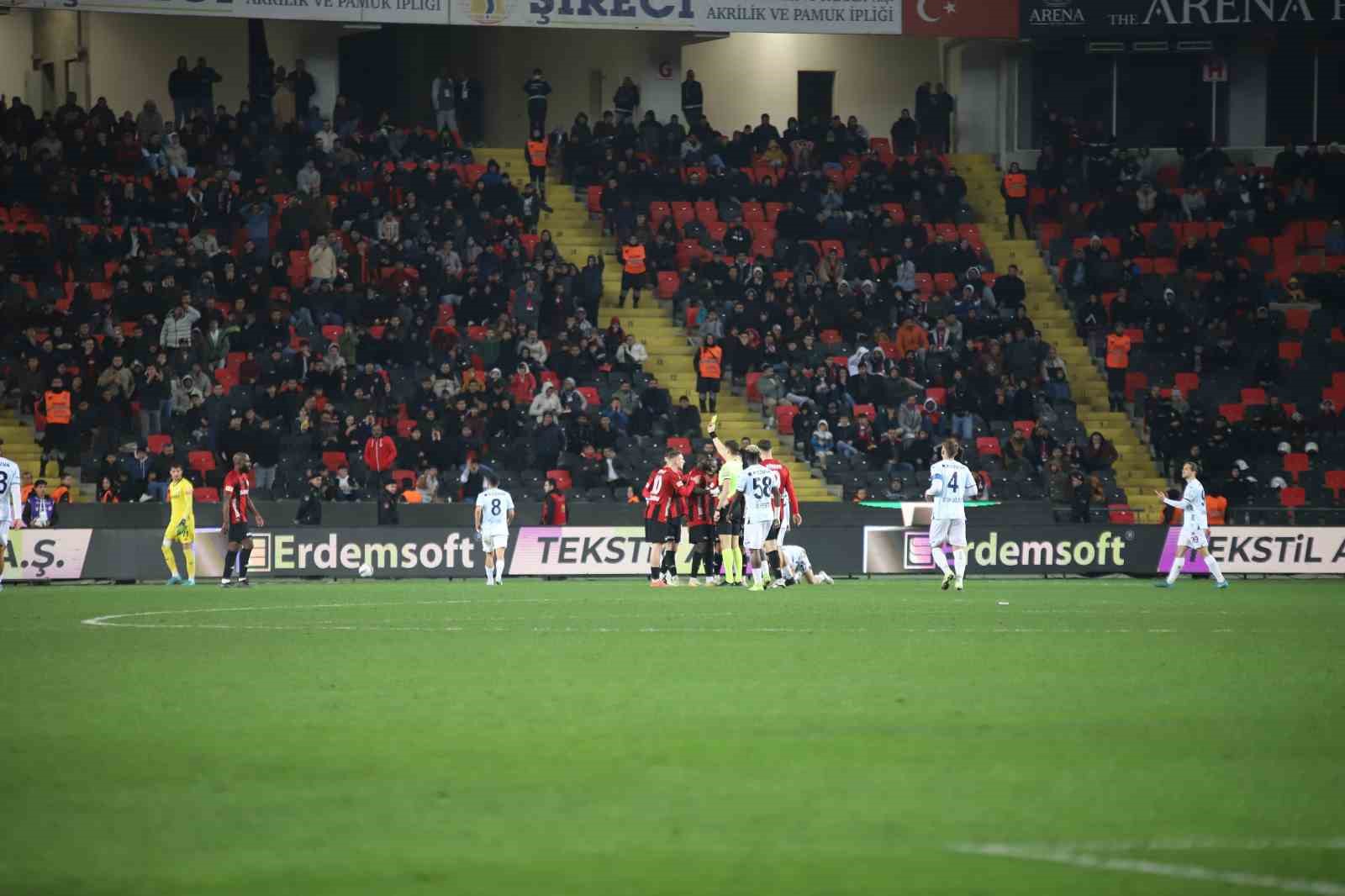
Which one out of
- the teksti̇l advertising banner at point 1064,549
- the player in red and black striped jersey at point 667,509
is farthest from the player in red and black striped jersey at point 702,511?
the teksti̇l advertising banner at point 1064,549

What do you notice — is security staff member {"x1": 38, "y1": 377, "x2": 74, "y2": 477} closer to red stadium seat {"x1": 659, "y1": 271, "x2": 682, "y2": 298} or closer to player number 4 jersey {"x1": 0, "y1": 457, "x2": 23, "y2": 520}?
player number 4 jersey {"x1": 0, "y1": 457, "x2": 23, "y2": 520}

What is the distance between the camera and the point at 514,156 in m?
47.0

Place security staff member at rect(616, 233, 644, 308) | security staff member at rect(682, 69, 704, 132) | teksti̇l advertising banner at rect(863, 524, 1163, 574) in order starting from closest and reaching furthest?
teksti̇l advertising banner at rect(863, 524, 1163, 574), security staff member at rect(616, 233, 644, 308), security staff member at rect(682, 69, 704, 132)

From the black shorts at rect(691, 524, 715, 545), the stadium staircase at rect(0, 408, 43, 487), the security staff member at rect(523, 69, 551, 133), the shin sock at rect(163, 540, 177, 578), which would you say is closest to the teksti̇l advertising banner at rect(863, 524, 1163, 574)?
the black shorts at rect(691, 524, 715, 545)

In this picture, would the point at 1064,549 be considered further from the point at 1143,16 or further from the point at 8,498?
the point at 8,498

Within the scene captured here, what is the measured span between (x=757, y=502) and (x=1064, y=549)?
9.28 m

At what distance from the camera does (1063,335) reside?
148 feet

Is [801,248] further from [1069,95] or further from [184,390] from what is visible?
[184,390]

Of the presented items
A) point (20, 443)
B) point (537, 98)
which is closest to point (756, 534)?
point (20, 443)

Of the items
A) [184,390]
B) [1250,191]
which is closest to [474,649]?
[184,390]

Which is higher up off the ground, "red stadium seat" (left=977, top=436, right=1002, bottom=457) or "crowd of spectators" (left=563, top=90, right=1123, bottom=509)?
"crowd of spectators" (left=563, top=90, right=1123, bottom=509)

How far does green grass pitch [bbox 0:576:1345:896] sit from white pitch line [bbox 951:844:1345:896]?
0.9 inches

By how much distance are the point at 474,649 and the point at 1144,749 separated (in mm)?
8185

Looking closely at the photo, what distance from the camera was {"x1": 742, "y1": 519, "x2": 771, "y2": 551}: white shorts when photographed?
2941 cm
